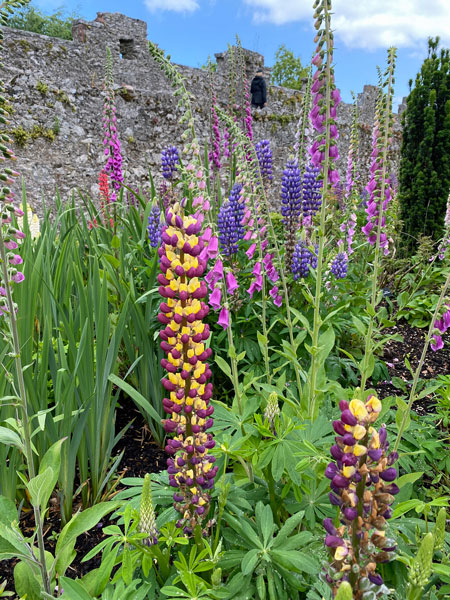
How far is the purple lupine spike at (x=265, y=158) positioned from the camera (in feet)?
10.00

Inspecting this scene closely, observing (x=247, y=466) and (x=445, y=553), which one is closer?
(x=445, y=553)

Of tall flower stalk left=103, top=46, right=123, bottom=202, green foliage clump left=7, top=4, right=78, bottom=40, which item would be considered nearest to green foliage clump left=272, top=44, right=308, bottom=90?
green foliage clump left=7, top=4, right=78, bottom=40

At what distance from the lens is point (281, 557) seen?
3.69 feet

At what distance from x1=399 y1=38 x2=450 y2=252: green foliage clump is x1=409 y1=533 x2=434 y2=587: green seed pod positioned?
19.0 ft

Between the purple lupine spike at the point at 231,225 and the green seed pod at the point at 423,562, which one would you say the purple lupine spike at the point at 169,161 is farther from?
the green seed pod at the point at 423,562

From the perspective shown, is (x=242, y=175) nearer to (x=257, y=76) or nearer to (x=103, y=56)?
(x=103, y=56)

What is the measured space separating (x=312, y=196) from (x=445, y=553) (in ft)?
6.99

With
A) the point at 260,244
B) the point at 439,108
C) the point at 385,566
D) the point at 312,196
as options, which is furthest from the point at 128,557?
the point at 439,108

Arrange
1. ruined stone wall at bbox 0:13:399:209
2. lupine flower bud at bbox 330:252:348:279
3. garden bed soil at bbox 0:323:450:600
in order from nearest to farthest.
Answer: garden bed soil at bbox 0:323:450:600 → lupine flower bud at bbox 330:252:348:279 → ruined stone wall at bbox 0:13:399:209

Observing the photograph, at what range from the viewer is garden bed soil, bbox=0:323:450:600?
5.91 ft

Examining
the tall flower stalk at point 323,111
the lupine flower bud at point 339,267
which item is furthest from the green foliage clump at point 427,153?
the tall flower stalk at point 323,111

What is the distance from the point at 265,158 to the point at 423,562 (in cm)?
270

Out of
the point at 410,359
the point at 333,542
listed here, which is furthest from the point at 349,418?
the point at 410,359

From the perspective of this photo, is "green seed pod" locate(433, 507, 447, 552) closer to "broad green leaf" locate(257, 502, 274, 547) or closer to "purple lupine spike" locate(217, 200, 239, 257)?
"broad green leaf" locate(257, 502, 274, 547)
